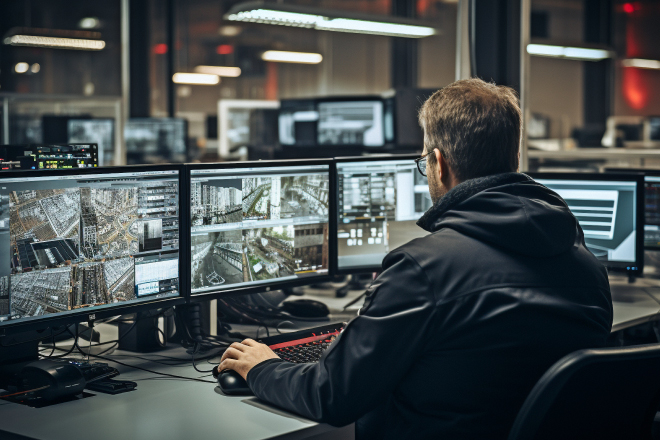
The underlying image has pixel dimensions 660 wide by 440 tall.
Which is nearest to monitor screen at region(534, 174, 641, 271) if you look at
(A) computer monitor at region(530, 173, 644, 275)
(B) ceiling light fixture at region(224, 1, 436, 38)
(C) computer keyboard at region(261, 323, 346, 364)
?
(A) computer monitor at region(530, 173, 644, 275)

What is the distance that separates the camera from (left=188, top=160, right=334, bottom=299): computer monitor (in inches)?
65.7

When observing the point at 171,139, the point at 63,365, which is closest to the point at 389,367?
the point at 63,365

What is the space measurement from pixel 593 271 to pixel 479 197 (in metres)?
0.27

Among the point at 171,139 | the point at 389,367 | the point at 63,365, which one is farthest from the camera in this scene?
the point at 171,139

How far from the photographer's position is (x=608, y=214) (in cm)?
230

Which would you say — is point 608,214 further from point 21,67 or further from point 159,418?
point 21,67

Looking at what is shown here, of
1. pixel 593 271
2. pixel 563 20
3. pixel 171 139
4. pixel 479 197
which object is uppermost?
pixel 563 20

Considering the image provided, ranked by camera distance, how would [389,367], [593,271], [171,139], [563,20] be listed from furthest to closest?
1. [563,20]
2. [171,139]
3. [593,271]
4. [389,367]

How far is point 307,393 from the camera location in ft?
3.82

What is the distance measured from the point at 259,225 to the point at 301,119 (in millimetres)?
2264

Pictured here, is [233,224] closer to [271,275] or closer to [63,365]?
[271,275]

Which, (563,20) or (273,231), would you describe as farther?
(563,20)

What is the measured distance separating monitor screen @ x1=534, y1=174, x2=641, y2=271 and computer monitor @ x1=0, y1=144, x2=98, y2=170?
5.18 ft

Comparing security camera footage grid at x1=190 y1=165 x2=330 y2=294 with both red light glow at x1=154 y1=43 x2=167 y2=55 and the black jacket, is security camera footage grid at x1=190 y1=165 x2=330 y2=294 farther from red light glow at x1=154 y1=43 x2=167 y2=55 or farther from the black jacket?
red light glow at x1=154 y1=43 x2=167 y2=55
